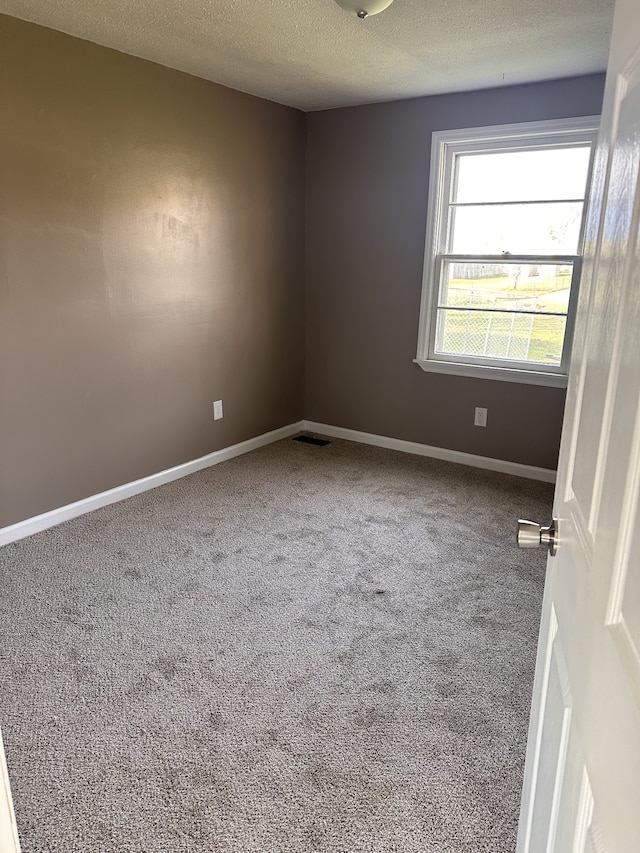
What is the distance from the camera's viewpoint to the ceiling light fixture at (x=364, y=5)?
207cm

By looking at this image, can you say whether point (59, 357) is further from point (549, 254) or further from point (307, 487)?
point (549, 254)

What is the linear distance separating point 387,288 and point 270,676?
9.14 ft

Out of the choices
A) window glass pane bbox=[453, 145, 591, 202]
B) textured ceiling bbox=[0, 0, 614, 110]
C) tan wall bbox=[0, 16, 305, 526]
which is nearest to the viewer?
textured ceiling bbox=[0, 0, 614, 110]

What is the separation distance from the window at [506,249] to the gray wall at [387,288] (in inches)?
3.8

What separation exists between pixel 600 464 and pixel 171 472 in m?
3.19

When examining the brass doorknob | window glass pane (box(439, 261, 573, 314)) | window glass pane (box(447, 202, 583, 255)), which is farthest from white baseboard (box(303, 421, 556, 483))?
the brass doorknob

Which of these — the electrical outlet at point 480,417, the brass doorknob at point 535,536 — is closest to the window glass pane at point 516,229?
the electrical outlet at point 480,417

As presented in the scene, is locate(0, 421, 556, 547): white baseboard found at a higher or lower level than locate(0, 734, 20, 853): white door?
lower

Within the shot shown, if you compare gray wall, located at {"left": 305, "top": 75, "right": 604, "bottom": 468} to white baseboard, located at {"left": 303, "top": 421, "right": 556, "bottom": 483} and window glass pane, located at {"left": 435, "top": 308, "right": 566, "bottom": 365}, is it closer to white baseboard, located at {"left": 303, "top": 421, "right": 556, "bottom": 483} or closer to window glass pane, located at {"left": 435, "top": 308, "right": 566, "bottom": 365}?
white baseboard, located at {"left": 303, "top": 421, "right": 556, "bottom": 483}

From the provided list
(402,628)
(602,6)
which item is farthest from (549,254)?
(402,628)

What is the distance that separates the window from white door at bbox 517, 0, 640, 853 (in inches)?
110

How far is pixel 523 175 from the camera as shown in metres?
3.49

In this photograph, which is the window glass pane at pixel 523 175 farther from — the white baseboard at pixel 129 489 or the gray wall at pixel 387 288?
the white baseboard at pixel 129 489

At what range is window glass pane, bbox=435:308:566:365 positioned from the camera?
359cm
